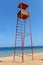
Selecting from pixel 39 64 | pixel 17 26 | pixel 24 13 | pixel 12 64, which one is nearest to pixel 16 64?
pixel 12 64

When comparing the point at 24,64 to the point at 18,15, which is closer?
the point at 24,64

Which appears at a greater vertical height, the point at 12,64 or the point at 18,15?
the point at 18,15

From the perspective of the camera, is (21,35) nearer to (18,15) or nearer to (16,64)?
(18,15)

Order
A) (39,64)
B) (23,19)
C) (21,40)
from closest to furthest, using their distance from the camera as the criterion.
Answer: (39,64)
(21,40)
(23,19)

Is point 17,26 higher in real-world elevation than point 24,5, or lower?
lower

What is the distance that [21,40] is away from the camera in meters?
13.7

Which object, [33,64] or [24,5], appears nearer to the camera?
[33,64]

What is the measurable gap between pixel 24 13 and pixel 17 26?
61.6 inches

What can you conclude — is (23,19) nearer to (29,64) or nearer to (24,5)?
(24,5)

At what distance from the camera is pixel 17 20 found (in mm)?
14547

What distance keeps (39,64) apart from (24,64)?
4.18 ft

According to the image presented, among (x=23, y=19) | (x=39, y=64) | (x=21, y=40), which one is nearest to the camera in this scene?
(x=39, y=64)

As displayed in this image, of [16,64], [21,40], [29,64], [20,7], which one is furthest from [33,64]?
[20,7]

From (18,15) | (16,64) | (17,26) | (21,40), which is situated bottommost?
(16,64)
